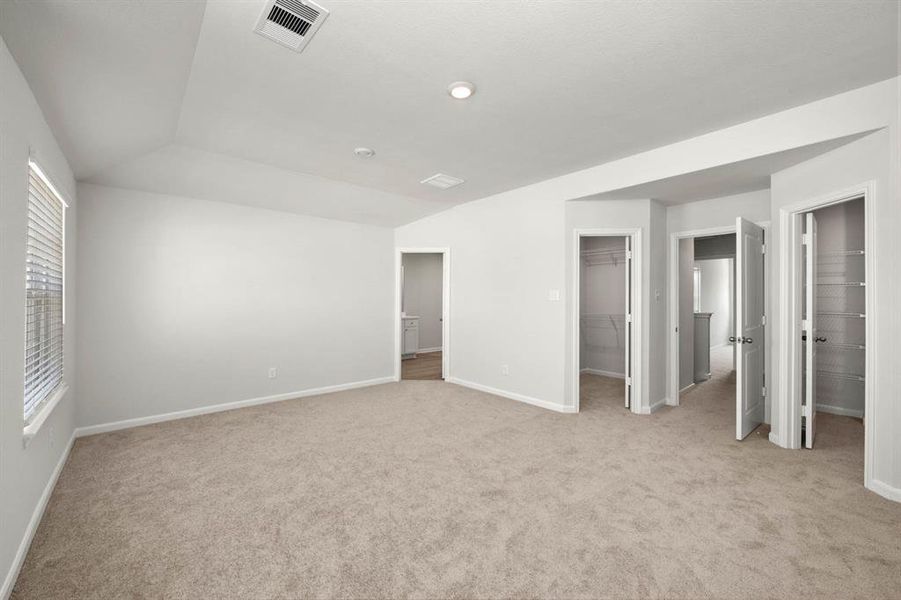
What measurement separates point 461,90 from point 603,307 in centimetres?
515

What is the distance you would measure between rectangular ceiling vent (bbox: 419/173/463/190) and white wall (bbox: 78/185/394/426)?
1.63 m

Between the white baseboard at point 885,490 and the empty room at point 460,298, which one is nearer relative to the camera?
the empty room at point 460,298

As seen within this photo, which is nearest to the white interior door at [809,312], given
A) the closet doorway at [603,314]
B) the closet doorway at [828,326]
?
the closet doorway at [828,326]

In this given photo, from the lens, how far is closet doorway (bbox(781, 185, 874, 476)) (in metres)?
3.21

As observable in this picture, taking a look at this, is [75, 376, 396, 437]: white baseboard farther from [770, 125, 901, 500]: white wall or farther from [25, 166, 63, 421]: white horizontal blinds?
[770, 125, 901, 500]: white wall

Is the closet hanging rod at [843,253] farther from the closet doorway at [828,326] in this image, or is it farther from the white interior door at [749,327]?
the white interior door at [749,327]

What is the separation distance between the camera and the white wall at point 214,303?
371 cm

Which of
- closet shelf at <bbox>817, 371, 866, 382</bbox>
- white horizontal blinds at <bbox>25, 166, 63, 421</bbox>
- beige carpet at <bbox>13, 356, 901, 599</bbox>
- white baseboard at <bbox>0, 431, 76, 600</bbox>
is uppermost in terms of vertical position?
white horizontal blinds at <bbox>25, 166, 63, 421</bbox>

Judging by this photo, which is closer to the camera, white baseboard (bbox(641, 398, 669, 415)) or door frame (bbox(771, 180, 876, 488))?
door frame (bbox(771, 180, 876, 488))

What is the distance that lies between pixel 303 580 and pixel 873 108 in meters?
4.19

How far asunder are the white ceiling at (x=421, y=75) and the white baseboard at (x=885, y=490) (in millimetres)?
2514

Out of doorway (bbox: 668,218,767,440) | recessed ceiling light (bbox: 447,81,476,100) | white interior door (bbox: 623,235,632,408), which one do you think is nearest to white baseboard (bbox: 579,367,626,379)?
doorway (bbox: 668,218,767,440)

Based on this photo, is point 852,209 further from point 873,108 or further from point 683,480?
point 683,480

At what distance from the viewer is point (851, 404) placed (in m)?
4.12
